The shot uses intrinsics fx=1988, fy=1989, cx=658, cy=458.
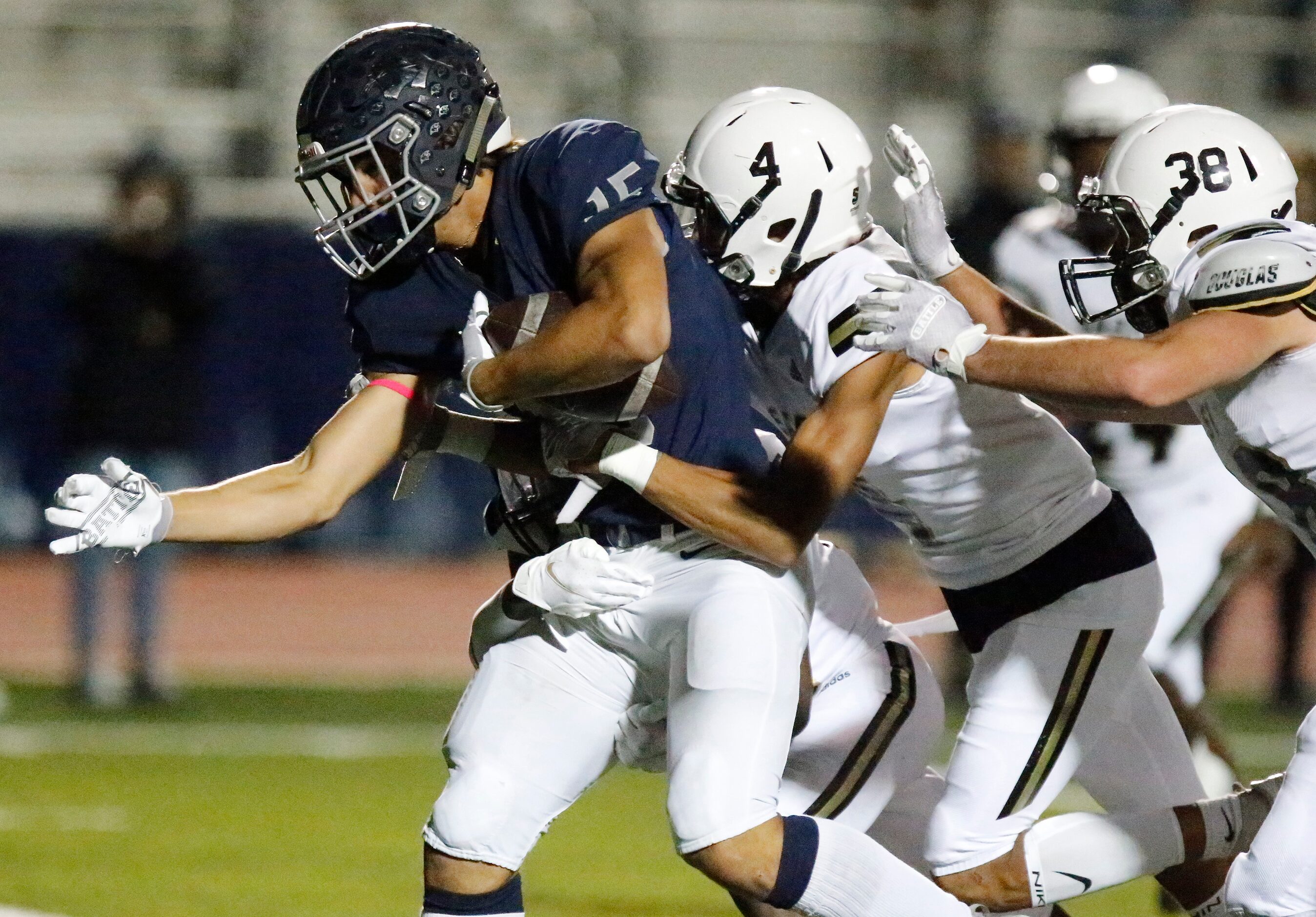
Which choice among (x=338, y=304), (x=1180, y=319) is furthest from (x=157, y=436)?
(x=1180, y=319)

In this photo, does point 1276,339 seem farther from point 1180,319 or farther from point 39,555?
point 39,555

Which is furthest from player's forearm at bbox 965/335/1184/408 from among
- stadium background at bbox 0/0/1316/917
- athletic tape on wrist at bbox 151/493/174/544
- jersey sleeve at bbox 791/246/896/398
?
stadium background at bbox 0/0/1316/917

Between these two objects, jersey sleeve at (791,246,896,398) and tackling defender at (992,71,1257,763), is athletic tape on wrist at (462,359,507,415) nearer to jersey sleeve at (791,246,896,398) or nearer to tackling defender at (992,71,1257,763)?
jersey sleeve at (791,246,896,398)

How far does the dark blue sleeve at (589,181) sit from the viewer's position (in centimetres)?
325

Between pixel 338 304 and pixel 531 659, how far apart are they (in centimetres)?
792

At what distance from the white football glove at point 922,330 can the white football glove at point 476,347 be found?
61cm

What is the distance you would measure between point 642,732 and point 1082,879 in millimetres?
878

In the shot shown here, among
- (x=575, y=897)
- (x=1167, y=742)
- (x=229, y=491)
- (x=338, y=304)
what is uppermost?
(x=229, y=491)

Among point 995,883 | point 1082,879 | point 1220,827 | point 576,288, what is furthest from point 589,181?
point 1220,827

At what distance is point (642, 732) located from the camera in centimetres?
352

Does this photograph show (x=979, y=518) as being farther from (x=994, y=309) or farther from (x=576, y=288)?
(x=576, y=288)

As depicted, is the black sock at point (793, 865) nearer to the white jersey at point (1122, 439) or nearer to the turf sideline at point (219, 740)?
the white jersey at point (1122, 439)

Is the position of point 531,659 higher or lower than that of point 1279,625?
higher

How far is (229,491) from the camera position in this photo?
338cm
